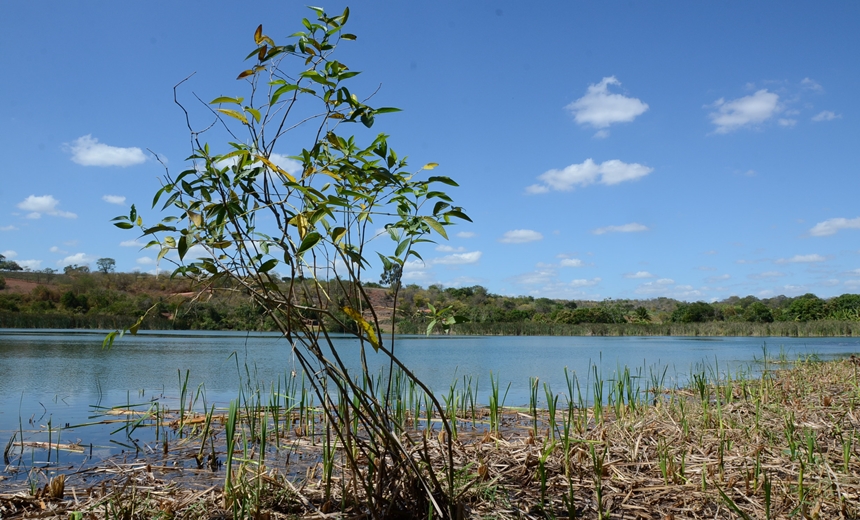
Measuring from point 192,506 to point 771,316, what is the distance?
65068mm

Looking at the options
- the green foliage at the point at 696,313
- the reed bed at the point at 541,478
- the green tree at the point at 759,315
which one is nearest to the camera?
the reed bed at the point at 541,478

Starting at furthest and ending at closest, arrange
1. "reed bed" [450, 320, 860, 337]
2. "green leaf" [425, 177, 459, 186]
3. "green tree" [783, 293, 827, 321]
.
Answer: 1. "green tree" [783, 293, 827, 321]
2. "reed bed" [450, 320, 860, 337]
3. "green leaf" [425, 177, 459, 186]

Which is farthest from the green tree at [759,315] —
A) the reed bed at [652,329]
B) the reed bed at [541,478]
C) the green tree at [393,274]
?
the green tree at [393,274]

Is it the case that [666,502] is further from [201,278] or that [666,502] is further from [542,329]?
[542,329]

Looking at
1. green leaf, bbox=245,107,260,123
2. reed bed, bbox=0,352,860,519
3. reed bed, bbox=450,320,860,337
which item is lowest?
reed bed, bbox=450,320,860,337

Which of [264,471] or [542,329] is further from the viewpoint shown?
[542,329]

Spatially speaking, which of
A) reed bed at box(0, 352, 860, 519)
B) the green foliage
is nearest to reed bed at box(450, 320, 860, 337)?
the green foliage

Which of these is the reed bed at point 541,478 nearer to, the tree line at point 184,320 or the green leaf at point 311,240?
the green leaf at point 311,240

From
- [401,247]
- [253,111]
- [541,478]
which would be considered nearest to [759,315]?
[541,478]

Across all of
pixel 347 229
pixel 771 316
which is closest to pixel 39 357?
pixel 347 229

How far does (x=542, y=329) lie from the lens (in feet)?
156

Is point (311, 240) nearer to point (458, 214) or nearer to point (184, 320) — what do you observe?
point (458, 214)

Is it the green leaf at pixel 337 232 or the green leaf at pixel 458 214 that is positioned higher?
the green leaf at pixel 458 214

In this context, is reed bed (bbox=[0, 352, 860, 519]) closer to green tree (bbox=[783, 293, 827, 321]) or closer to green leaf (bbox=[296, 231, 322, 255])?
green leaf (bbox=[296, 231, 322, 255])
